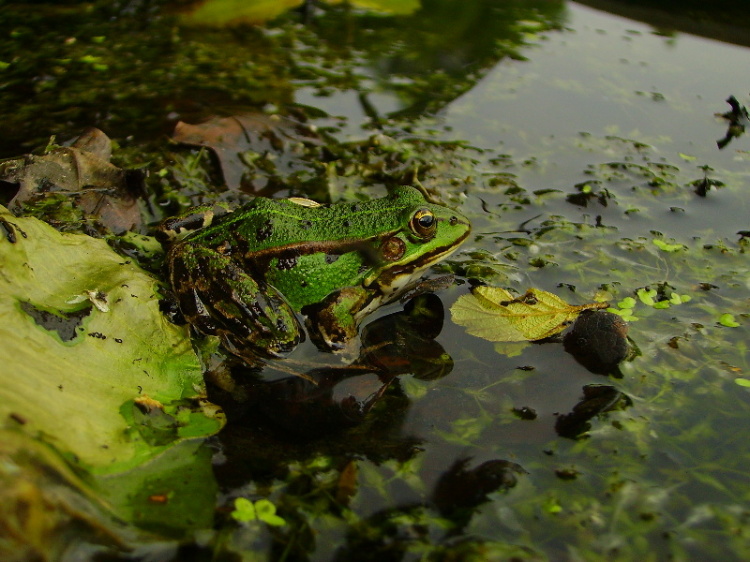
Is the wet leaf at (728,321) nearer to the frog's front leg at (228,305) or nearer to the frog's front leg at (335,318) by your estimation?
the frog's front leg at (335,318)

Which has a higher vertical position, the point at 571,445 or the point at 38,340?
the point at 38,340

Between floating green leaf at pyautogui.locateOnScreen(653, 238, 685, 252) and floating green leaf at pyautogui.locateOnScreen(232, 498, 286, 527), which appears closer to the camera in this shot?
floating green leaf at pyautogui.locateOnScreen(232, 498, 286, 527)

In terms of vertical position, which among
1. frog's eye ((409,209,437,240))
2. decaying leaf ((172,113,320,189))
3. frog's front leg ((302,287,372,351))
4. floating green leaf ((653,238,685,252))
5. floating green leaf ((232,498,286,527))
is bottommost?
floating green leaf ((232,498,286,527))

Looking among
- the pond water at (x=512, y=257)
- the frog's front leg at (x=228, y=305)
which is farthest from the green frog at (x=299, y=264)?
the pond water at (x=512, y=257)

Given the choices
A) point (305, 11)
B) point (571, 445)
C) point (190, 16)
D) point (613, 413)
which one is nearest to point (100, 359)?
point (571, 445)

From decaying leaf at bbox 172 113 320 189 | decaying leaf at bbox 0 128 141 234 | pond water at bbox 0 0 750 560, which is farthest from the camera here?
decaying leaf at bbox 172 113 320 189

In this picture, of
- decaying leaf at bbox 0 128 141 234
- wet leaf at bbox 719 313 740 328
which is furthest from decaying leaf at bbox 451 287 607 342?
decaying leaf at bbox 0 128 141 234

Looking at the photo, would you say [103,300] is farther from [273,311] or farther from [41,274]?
[273,311]

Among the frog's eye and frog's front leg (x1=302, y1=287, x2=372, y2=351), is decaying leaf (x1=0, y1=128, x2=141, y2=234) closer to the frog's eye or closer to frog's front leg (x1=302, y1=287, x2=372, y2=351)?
frog's front leg (x1=302, y1=287, x2=372, y2=351)
